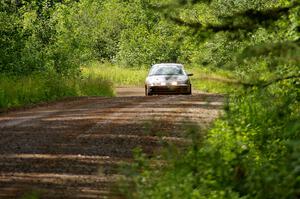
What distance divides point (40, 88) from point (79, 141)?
13810 mm

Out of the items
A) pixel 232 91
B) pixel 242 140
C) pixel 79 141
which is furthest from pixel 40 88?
pixel 232 91

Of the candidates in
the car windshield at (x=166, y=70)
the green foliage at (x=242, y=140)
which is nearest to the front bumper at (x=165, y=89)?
the car windshield at (x=166, y=70)

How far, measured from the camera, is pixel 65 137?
14.6 meters

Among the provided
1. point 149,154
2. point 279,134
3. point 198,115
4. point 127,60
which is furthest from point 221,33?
point 127,60

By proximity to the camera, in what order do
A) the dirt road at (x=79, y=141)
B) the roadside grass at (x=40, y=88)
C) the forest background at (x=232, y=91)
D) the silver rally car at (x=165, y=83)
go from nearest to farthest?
the forest background at (x=232, y=91) < the dirt road at (x=79, y=141) < the roadside grass at (x=40, y=88) < the silver rally car at (x=165, y=83)

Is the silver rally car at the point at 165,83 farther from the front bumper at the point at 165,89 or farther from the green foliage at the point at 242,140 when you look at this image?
the green foliage at the point at 242,140

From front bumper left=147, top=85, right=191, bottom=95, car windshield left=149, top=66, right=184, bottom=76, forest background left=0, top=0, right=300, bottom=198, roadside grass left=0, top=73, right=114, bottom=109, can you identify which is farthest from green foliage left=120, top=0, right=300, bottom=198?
car windshield left=149, top=66, right=184, bottom=76

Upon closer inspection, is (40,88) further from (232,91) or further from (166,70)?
(232,91)

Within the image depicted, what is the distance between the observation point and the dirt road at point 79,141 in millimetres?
9812

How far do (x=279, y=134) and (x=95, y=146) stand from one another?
3.74 meters

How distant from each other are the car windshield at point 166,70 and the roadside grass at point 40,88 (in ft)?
9.69

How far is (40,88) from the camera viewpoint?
27562 mm

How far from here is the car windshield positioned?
3288 cm

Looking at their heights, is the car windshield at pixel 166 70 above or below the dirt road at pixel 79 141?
above
